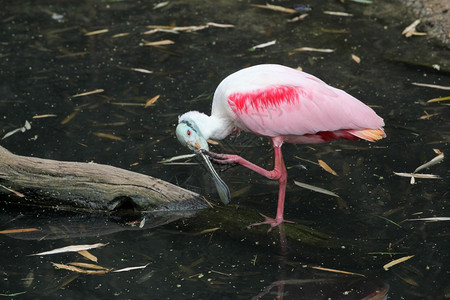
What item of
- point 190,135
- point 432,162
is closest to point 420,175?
point 432,162

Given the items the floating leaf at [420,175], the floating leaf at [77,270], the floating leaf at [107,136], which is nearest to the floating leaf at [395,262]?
the floating leaf at [420,175]

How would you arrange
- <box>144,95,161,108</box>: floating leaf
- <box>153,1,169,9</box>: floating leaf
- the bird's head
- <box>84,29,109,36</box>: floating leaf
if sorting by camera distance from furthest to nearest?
<box>153,1,169,9</box>: floating leaf
<box>84,29,109,36</box>: floating leaf
<box>144,95,161,108</box>: floating leaf
the bird's head

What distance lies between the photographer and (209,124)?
4.57 m

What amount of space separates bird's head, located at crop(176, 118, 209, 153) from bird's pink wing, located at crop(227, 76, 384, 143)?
0.87 ft

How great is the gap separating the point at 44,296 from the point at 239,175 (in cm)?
172

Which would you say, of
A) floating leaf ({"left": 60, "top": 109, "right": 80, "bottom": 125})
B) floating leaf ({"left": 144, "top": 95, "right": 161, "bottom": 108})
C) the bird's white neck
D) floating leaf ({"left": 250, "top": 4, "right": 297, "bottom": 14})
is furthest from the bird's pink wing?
floating leaf ({"left": 250, "top": 4, "right": 297, "bottom": 14})

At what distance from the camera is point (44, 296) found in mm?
3861

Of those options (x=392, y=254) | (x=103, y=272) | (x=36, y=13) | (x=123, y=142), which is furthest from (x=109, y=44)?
(x=392, y=254)

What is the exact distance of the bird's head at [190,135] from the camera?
4.42 m

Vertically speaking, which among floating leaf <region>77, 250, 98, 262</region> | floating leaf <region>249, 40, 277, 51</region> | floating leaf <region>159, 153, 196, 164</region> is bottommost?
floating leaf <region>77, 250, 98, 262</region>

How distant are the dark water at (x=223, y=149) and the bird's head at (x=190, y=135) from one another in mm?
462

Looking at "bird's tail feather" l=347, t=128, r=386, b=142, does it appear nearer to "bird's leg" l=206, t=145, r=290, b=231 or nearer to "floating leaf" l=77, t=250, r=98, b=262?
"bird's leg" l=206, t=145, r=290, b=231

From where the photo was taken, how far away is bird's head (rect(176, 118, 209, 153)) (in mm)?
4418

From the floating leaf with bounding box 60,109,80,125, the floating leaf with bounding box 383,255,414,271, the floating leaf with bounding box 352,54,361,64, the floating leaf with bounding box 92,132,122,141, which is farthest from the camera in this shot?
the floating leaf with bounding box 352,54,361,64
